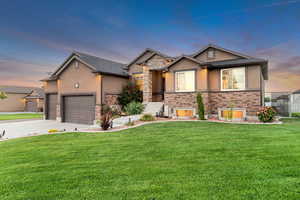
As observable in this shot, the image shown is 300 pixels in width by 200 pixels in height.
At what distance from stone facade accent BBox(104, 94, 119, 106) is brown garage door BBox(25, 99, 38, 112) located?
A: 27.7 m

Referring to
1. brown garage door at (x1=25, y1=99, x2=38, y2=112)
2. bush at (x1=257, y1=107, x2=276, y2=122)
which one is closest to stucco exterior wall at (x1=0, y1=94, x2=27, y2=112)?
brown garage door at (x1=25, y1=99, x2=38, y2=112)

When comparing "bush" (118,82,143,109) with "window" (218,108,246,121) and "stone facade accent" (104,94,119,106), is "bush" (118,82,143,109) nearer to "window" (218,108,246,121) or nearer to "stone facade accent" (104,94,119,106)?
"stone facade accent" (104,94,119,106)

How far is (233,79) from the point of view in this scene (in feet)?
37.6

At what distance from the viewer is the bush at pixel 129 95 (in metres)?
15.9

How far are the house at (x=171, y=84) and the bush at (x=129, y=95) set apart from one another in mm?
569

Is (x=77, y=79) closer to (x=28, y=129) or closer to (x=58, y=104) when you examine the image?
(x=58, y=104)

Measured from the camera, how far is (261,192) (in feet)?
7.95

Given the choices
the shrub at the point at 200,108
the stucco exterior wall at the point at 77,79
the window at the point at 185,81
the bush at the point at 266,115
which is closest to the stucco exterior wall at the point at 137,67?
→ the stucco exterior wall at the point at 77,79

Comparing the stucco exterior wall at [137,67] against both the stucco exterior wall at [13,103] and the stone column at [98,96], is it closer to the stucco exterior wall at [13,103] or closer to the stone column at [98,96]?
the stone column at [98,96]

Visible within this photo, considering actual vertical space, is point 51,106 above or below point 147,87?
below

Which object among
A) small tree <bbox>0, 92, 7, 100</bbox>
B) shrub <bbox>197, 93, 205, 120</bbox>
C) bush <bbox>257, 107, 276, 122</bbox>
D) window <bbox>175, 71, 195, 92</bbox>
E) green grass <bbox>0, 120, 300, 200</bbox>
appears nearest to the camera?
green grass <bbox>0, 120, 300, 200</bbox>

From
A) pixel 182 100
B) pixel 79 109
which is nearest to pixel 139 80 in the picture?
pixel 182 100

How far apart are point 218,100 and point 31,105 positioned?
1542 inches

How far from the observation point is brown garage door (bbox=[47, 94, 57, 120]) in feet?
58.3
